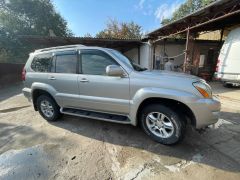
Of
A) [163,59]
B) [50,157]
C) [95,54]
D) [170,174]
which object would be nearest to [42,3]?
[163,59]

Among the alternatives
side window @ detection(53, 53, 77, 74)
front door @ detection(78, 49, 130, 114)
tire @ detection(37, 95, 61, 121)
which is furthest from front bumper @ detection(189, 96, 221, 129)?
tire @ detection(37, 95, 61, 121)

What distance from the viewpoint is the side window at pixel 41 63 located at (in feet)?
13.4

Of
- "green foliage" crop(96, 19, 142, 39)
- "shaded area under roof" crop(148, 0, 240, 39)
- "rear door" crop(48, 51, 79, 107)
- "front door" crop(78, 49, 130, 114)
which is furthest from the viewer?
"green foliage" crop(96, 19, 142, 39)

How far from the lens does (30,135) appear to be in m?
3.64

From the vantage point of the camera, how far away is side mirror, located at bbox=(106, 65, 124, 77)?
9.58 feet

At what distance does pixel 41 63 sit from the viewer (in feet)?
13.9

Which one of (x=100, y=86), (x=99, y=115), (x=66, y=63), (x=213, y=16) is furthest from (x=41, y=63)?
(x=213, y=16)

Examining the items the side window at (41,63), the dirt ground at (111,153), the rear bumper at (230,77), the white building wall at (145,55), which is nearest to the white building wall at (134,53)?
the white building wall at (145,55)

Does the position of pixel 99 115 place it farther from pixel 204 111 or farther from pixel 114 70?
pixel 204 111

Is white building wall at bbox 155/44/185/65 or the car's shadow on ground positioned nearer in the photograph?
the car's shadow on ground

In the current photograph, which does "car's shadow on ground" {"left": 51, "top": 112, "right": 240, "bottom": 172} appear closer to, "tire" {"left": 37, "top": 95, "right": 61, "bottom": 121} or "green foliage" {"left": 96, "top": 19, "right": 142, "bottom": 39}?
"tire" {"left": 37, "top": 95, "right": 61, "bottom": 121}

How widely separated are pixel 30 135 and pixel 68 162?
156 centimetres

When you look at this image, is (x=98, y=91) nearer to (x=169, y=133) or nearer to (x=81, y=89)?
(x=81, y=89)

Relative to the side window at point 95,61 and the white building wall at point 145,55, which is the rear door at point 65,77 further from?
the white building wall at point 145,55
